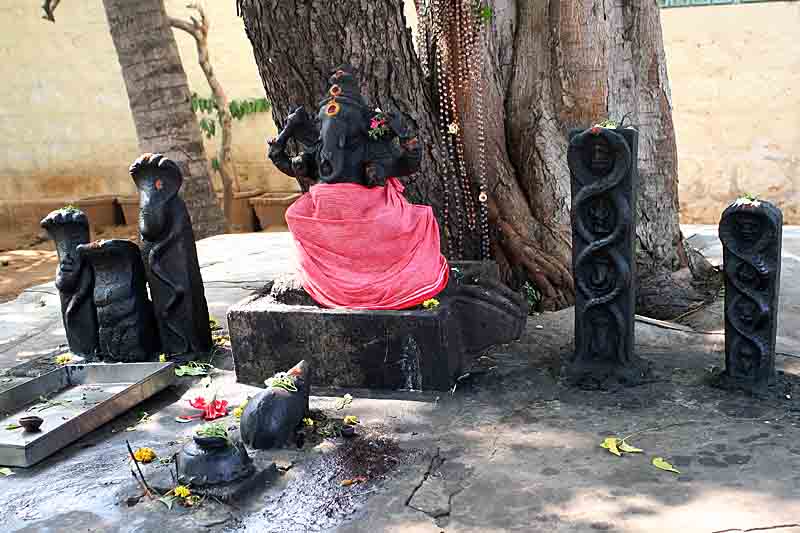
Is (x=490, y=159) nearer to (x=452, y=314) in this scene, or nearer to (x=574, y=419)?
(x=452, y=314)

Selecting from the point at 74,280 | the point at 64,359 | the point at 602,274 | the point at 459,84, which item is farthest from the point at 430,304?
the point at 64,359

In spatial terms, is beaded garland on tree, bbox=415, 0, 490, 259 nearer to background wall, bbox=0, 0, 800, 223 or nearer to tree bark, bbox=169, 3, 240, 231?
background wall, bbox=0, 0, 800, 223

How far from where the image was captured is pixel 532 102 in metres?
5.62

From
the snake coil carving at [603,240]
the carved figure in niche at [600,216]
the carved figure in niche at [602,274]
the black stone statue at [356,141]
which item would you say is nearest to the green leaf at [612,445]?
the snake coil carving at [603,240]

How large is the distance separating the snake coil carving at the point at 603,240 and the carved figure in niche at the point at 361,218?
0.74 meters

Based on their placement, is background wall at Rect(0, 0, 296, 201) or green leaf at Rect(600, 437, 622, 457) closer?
green leaf at Rect(600, 437, 622, 457)

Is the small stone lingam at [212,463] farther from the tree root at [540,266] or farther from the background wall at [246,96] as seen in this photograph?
the background wall at [246,96]

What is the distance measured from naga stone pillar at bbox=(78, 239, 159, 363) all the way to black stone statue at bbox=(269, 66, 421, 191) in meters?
1.29

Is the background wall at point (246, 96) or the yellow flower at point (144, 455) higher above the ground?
the background wall at point (246, 96)

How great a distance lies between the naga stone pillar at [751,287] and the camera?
385cm

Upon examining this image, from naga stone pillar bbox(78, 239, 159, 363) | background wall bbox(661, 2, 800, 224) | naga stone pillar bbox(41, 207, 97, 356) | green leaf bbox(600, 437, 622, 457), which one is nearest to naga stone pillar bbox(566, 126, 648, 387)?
green leaf bbox(600, 437, 622, 457)

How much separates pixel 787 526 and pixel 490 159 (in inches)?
128

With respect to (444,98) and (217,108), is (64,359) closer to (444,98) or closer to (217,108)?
(444,98)

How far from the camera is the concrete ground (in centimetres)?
307
